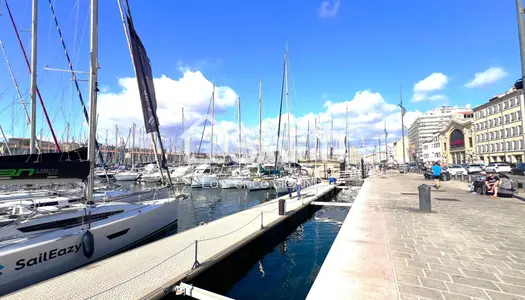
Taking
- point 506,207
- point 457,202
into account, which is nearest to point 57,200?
point 457,202

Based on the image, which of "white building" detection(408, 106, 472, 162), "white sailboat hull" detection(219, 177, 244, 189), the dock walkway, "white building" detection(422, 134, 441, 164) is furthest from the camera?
"white building" detection(408, 106, 472, 162)

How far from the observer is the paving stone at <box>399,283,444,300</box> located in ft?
13.9

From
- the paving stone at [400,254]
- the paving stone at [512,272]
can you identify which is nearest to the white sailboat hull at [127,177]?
the paving stone at [400,254]

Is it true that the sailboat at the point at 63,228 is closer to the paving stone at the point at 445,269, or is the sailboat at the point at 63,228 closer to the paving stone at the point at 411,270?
the paving stone at the point at 411,270

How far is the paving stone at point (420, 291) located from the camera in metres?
4.23

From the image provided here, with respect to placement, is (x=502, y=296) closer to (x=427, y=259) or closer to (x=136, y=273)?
(x=427, y=259)

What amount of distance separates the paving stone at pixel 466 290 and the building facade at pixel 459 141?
89.5m

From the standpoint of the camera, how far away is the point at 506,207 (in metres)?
11.8

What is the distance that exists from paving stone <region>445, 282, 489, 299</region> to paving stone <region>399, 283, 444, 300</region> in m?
0.33

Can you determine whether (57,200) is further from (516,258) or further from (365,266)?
(516,258)

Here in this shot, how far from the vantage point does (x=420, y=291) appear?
14.5 ft

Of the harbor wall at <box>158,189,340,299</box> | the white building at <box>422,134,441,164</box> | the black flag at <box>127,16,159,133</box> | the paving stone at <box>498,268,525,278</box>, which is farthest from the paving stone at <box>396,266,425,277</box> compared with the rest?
the white building at <box>422,134,441,164</box>

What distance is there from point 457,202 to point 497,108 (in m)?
74.5

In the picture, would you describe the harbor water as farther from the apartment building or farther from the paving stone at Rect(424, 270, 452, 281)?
the apartment building
